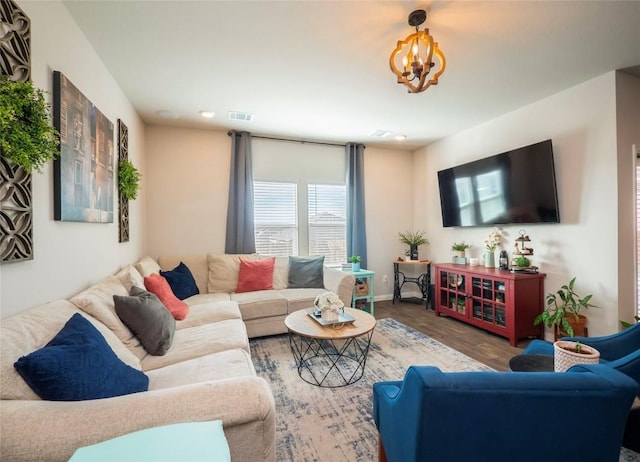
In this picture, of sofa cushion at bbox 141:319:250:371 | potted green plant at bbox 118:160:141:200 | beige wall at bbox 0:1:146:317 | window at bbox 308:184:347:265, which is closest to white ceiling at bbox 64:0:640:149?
beige wall at bbox 0:1:146:317

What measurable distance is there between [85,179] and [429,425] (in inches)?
95.1

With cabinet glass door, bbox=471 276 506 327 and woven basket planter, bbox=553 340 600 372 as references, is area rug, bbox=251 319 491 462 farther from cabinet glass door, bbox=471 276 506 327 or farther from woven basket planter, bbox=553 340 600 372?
woven basket planter, bbox=553 340 600 372

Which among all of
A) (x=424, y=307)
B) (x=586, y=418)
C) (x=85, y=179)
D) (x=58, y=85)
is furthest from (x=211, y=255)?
(x=586, y=418)

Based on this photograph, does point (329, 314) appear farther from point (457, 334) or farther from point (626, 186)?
point (626, 186)

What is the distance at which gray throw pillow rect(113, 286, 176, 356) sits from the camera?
69.8 inches

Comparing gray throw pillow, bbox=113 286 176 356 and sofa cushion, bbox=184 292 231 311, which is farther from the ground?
gray throw pillow, bbox=113 286 176 356

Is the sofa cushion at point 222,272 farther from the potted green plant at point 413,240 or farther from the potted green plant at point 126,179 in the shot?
the potted green plant at point 413,240

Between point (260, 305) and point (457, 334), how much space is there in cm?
233

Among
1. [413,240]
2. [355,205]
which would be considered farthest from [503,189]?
[355,205]

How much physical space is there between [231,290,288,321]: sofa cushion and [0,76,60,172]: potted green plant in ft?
7.23

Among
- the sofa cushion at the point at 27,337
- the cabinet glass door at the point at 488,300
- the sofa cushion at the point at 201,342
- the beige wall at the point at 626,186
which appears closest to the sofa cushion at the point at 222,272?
the sofa cushion at the point at 201,342

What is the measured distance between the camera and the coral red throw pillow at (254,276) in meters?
3.56

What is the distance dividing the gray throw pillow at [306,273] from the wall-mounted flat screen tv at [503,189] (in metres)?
2.11

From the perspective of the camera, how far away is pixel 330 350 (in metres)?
2.91
